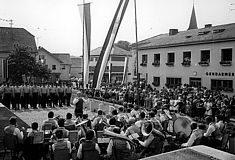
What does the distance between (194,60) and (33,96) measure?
17490 millimetres

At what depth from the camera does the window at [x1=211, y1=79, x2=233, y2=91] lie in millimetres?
25344

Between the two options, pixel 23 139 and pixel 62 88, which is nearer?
A: pixel 23 139

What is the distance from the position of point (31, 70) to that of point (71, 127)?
31763mm

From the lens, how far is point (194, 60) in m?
29.6

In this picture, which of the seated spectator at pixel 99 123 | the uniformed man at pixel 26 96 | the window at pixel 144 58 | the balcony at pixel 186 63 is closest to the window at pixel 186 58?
the balcony at pixel 186 63

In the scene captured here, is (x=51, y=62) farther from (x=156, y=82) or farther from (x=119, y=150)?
(x=119, y=150)

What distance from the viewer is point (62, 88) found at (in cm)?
1998

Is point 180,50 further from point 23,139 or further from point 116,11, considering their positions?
point 23,139

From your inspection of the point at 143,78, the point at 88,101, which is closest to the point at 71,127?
the point at 88,101

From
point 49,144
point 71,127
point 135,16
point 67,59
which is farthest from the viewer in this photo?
point 67,59

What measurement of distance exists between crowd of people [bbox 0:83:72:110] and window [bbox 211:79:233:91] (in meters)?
14.1

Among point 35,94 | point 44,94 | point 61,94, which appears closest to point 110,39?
point 61,94

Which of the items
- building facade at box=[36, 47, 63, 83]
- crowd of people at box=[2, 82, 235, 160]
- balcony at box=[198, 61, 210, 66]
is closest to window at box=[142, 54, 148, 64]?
balcony at box=[198, 61, 210, 66]

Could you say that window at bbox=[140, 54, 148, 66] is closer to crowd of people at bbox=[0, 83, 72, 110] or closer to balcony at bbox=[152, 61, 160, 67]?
balcony at bbox=[152, 61, 160, 67]
